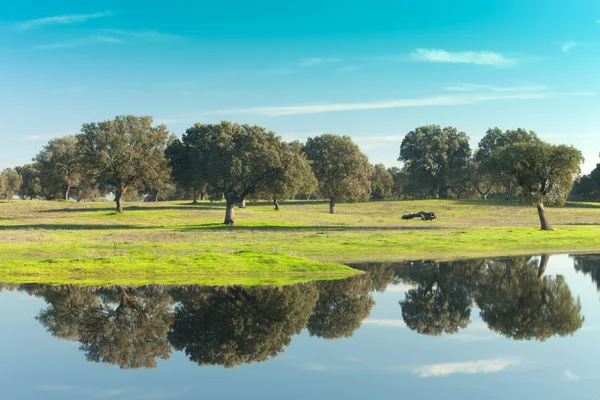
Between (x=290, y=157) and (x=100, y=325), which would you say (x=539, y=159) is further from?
(x=100, y=325)

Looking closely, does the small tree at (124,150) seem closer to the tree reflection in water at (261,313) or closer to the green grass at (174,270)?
the green grass at (174,270)

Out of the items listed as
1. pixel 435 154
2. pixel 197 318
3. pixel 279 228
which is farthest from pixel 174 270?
pixel 435 154

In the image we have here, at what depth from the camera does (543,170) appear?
240ft

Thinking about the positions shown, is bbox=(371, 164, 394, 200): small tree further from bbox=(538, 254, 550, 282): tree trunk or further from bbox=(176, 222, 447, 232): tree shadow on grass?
bbox=(538, 254, 550, 282): tree trunk

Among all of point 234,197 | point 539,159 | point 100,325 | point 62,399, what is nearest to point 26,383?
point 62,399

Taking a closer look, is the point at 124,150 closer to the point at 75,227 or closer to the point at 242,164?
the point at 75,227

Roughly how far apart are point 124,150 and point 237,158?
2245 cm

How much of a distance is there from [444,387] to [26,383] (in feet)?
30.3

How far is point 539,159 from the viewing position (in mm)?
72188

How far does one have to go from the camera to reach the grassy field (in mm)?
36781

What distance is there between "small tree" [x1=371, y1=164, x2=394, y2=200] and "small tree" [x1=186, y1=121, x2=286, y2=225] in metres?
90.7

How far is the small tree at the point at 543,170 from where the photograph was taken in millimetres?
71938

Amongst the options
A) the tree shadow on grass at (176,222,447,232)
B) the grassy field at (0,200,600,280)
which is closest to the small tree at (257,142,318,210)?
the grassy field at (0,200,600,280)

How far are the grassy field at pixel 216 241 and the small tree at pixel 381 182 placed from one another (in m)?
69.7
